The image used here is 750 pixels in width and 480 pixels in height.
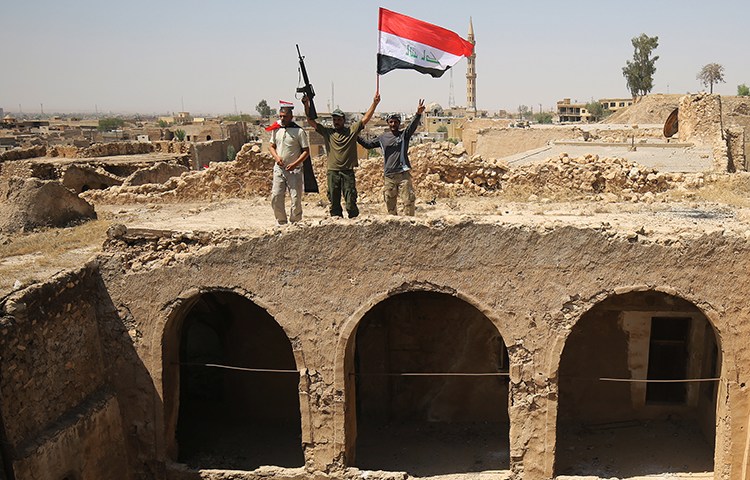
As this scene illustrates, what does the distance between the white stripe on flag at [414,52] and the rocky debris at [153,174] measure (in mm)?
9501

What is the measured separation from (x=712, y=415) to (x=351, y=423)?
609 cm

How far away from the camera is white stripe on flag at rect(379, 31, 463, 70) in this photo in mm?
10648

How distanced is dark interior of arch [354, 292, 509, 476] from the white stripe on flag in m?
4.08

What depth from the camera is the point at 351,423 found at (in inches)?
420

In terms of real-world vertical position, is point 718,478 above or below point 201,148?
below

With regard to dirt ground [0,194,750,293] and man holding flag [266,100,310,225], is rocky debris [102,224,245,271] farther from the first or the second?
man holding flag [266,100,310,225]

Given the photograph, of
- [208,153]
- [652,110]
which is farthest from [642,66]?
[208,153]

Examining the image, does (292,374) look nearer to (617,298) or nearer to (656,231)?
(617,298)

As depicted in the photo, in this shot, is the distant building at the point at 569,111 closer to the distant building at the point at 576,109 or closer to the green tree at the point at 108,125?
the distant building at the point at 576,109

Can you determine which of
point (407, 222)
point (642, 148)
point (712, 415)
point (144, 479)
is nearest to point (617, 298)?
point (712, 415)

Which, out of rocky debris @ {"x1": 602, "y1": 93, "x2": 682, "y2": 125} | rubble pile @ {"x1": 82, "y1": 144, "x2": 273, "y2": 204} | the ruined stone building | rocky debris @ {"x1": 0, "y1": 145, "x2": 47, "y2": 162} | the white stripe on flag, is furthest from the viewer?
rocky debris @ {"x1": 602, "y1": 93, "x2": 682, "y2": 125}

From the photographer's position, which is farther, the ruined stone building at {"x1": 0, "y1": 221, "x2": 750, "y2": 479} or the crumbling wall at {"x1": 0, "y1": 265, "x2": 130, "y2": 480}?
the ruined stone building at {"x1": 0, "y1": 221, "x2": 750, "y2": 479}

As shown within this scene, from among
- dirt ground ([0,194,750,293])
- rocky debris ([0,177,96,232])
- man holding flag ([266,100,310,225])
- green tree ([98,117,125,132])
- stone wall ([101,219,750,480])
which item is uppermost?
green tree ([98,117,125,132])

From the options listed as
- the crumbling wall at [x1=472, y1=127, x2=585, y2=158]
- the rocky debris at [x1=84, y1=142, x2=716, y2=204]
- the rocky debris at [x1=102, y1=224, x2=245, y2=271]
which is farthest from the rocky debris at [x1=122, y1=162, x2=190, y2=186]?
the crumbling wall at [x1=472, y1=127, x2=585, y2=158]
